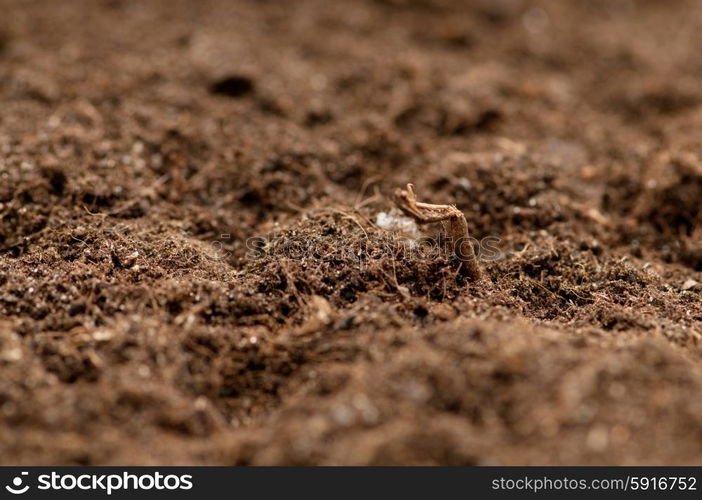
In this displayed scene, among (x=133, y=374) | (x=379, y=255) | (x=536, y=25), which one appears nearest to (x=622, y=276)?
(x=379, y=255)

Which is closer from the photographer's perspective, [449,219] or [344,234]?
[449,219]

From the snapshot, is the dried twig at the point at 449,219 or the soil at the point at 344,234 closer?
the soil at the point at 344,234

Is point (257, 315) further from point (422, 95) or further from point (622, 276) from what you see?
point (422, 95)

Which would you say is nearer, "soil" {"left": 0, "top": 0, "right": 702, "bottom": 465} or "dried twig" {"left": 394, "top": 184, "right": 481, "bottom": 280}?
"soil" {"left": 0, "top": 0, "right": 702, "bottom": 465}

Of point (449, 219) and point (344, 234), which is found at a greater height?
point (449, 219)
